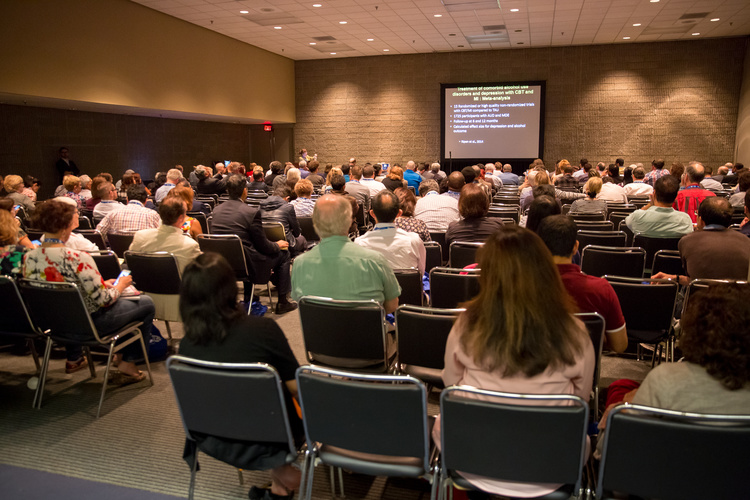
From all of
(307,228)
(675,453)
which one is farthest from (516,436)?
(307,228)

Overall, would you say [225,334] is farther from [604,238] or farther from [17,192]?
[17,192]

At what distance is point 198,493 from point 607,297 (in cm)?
216

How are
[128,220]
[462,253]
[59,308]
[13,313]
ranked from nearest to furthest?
[59,308], [13,313], [462,253], [128,220]

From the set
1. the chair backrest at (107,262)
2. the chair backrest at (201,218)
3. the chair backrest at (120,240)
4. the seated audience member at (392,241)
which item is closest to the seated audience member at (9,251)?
the chair backrest at (107,262)

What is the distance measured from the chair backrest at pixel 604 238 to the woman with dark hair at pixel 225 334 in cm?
351

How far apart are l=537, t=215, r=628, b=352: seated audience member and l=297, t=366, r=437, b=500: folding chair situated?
108cm

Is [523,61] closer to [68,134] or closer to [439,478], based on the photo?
[68,134]

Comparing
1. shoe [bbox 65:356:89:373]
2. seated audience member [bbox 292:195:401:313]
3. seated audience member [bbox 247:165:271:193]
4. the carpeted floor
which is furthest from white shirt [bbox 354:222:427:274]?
seated audience member [bbox 247:165:271:193]

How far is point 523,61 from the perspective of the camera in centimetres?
1611

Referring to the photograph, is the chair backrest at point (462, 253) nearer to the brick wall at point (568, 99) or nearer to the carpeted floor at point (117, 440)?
the carpeted floor at point (117, 440)

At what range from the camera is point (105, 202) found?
20.4 feet

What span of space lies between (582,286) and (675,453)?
40.3 inches

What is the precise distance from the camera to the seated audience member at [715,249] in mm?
3559

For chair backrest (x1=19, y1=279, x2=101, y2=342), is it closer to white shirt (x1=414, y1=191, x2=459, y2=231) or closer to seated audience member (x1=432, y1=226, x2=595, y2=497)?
seated audience member (x1=432, y1=226, x2=595, y2=497)
